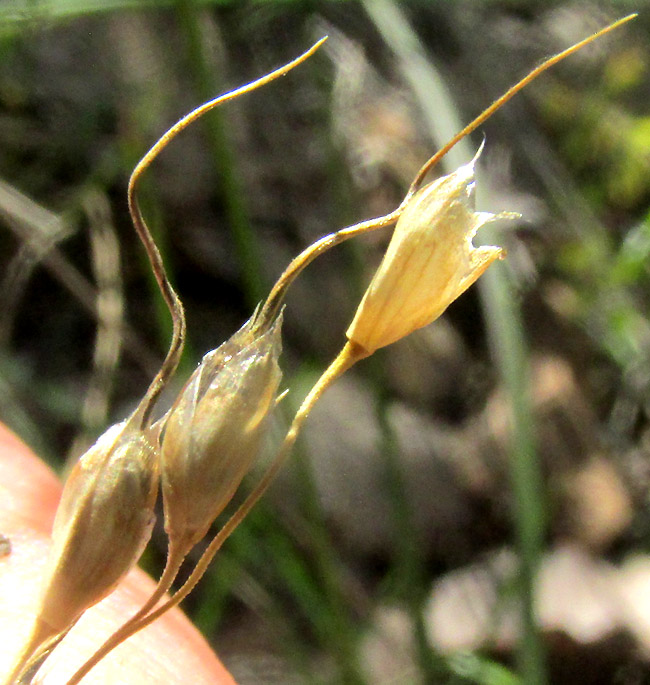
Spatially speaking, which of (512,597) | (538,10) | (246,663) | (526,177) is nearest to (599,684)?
(512,597)

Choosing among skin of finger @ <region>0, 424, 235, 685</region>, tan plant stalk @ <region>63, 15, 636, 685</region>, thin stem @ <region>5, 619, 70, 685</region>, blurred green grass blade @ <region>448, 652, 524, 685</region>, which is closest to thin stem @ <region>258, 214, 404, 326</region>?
tan plant stalk @ <region>63, 15, 636, 685</region>

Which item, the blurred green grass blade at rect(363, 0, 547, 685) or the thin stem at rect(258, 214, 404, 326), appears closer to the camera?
the thin stem at rect(258, 214, 404, 326)

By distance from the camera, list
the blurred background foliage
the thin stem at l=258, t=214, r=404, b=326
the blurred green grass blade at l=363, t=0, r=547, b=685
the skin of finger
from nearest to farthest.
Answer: the thin stem at l=258, t=214, r=404, b=326
the skin of finger
the blurred green grass blade at l=363, t=0, r=547, b=685
the blurred background foliage

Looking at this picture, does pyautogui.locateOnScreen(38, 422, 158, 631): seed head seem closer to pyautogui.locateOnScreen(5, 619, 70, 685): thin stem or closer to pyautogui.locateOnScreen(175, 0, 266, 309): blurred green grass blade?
pyautogui.locateOnScreen(5, 619, 70, 685): thin stem

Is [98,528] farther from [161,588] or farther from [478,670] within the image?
[478,670]

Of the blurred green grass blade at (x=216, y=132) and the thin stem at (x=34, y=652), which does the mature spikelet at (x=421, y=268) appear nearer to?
the thin stem at (x=34, y=652)

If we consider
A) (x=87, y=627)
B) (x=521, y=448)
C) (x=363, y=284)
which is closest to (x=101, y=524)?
(x=87, y=627)

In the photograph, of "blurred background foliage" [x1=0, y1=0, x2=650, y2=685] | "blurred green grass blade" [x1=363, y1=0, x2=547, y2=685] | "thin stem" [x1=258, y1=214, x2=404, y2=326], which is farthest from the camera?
"blurred background foliage" [x1=0, y1=0, x2=650, y2=685]

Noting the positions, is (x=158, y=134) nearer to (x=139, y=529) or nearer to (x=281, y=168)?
(x=281, y=168)
